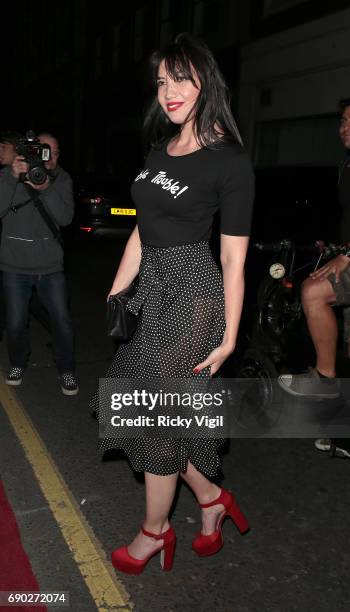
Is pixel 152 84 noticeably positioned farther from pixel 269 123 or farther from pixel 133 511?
pixel 269 123

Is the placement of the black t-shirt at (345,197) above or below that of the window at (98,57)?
below

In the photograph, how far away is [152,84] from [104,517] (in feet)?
7.04

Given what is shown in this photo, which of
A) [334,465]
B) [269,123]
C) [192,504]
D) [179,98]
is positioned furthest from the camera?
[269,123]

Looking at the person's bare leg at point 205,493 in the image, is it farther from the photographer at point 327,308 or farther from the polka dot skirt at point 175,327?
the photographer at point 327,308

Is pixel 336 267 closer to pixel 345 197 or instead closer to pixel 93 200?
pixel 345 197

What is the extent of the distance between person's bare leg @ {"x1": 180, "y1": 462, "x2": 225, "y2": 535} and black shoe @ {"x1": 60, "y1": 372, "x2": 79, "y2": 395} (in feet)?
7.30

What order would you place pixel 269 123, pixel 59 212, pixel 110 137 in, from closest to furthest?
pixel 59 212 < pixel 269 123 < pixel 110 137

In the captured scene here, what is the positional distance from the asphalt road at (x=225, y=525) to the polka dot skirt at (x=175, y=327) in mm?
547

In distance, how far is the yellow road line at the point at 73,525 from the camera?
2.65m

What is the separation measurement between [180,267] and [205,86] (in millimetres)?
697

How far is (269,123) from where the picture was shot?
15.2m

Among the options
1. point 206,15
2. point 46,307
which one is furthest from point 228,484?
point 206,15

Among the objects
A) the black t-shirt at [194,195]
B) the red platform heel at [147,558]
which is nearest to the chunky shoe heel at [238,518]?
the red platform heel at [147,558]

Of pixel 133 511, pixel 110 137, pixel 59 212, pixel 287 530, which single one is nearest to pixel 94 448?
pixel 133 511
